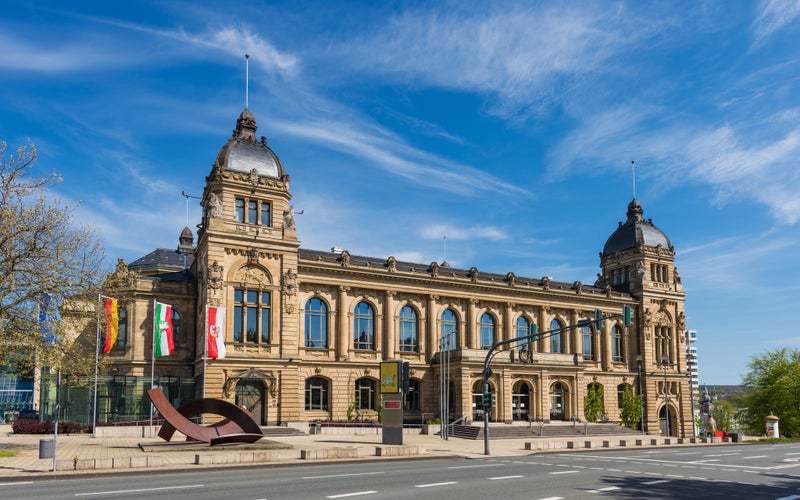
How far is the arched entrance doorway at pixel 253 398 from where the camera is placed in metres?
51.7

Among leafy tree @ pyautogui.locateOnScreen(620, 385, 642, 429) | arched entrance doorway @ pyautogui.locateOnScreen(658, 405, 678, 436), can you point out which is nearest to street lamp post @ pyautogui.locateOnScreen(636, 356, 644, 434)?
leafy tree @ pyautogui.locateOnScreen(620, 385, 642, 429)

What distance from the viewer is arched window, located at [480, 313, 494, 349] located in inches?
2670

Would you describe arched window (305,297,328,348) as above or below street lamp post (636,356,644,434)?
above

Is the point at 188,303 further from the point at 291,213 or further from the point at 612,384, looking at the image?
the point at 612,384

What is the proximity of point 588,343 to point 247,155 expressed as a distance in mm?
40244

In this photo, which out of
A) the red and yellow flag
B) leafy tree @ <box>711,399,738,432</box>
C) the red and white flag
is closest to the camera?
the red and yellow flag

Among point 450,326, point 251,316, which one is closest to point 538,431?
point 450,326

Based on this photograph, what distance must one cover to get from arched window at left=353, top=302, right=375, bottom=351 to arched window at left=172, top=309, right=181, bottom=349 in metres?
14.2

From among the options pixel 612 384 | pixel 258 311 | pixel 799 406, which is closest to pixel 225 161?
pixel 258 311

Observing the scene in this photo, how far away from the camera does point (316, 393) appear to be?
57719mm

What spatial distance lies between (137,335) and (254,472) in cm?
3266

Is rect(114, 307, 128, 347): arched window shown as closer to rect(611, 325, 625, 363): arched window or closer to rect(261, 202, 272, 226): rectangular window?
rect(261, 202, 272, 226): rectangular window

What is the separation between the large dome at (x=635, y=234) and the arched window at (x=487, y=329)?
66.9 ft

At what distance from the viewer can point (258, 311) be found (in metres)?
53.6
